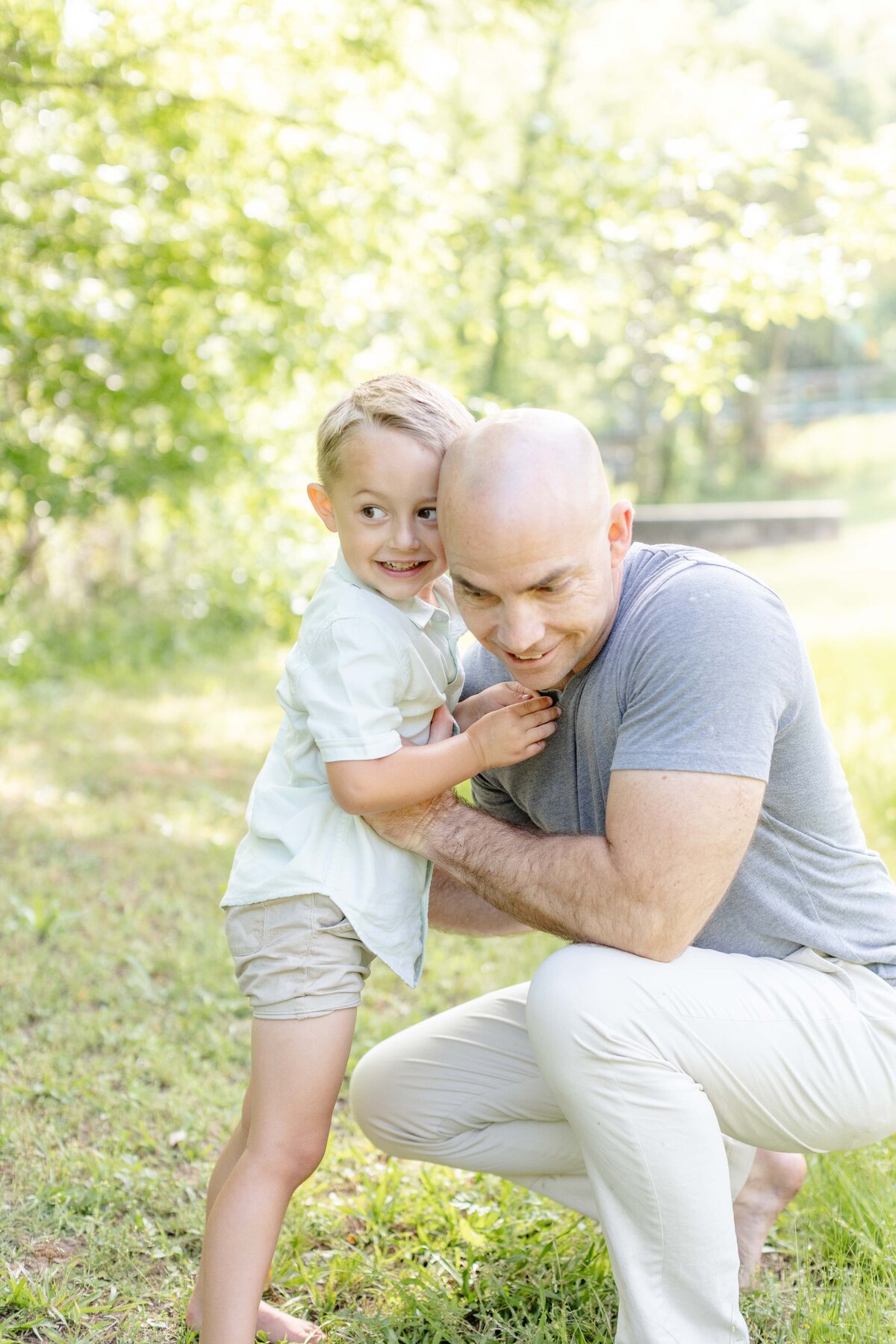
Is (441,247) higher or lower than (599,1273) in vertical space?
higher

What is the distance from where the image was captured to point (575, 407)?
2830 centimetres

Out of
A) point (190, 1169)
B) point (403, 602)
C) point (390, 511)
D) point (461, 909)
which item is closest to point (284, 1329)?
point (190, 1169)

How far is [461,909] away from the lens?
100 inches

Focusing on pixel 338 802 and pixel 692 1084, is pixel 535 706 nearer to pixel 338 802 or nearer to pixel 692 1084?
pixel 338 802

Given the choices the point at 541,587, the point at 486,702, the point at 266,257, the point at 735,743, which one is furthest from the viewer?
the point at 266,257

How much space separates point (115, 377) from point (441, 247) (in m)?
2.42

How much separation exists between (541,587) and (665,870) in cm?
47

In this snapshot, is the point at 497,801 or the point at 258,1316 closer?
the point at 258,1316

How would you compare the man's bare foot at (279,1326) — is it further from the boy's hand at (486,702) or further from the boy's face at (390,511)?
the boy's face at (390,511)

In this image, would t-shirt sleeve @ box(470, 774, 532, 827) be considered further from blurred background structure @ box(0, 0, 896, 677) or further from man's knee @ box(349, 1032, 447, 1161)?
blurred background structure @ box(0, 0, 896, 677)

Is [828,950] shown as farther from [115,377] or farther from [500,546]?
[115,377]

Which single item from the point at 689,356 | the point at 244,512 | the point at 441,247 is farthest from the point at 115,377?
the point at 689,356

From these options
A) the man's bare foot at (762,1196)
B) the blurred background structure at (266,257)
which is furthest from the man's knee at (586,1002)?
the blurred background structure at (266,257)

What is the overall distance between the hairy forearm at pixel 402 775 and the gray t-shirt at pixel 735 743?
0.21 m
